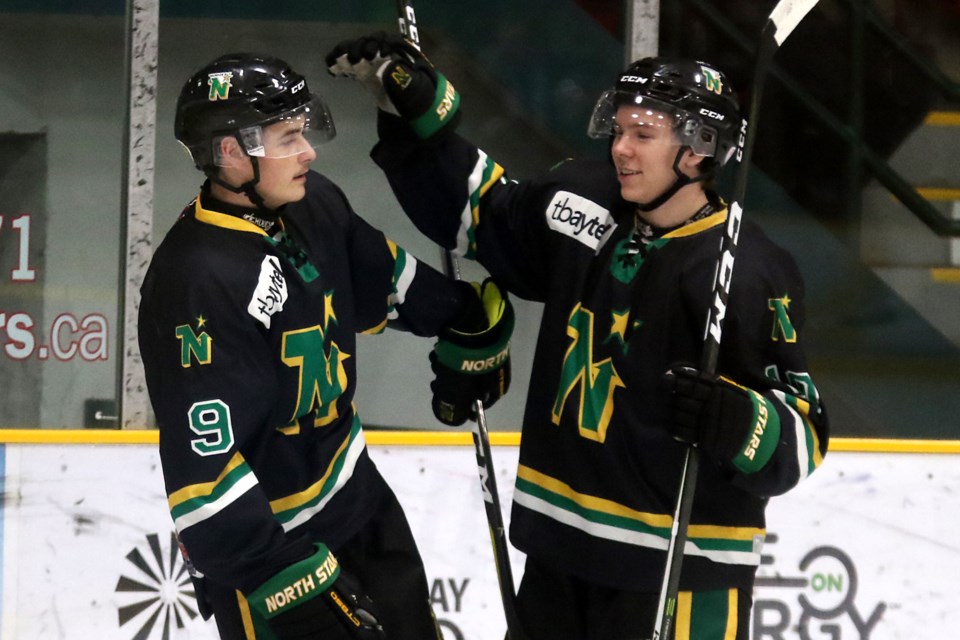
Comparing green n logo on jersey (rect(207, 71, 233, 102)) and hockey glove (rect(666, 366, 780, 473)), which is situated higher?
green n logo on jersey (rect(207, 71, 233, 102))

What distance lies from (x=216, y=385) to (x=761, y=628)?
5.70 ft

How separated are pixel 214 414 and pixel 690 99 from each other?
0.82 metres

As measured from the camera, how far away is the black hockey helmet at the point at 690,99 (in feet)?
7.11

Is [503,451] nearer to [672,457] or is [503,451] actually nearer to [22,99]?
[672,457]

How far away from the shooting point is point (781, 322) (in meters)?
2.11

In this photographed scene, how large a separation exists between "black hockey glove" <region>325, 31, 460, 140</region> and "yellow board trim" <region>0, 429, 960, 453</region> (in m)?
1.10

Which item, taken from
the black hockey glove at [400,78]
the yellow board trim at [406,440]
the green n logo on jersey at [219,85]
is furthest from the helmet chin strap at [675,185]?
the yellow board trim at [406,440]

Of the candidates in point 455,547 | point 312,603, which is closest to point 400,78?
point 312,603

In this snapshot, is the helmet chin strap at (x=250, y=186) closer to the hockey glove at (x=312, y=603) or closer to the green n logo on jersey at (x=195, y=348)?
the green n logo on jersey at (x=195, y=348)

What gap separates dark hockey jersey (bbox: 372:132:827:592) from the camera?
2131 mm

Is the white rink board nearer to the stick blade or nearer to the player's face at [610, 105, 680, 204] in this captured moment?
the player's face at [610, 105, 680, 204]

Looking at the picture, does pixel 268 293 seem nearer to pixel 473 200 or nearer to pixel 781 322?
pixel 473 200

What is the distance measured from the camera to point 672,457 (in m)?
2.17

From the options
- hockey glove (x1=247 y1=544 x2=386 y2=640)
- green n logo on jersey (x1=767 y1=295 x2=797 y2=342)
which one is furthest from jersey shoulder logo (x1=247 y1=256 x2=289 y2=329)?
green n logo on jersey (x1=767 y1=295 x2=797 y2=342)
